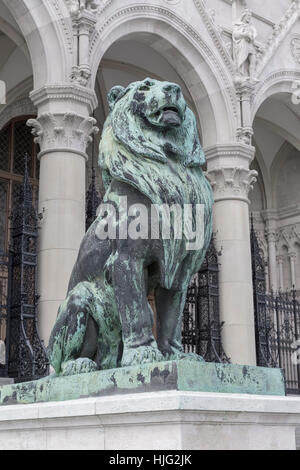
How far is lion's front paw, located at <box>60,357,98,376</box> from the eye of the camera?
10.7 feet

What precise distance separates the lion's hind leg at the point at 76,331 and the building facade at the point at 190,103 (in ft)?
23.5

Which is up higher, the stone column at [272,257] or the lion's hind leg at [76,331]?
the stone column at [272,257]

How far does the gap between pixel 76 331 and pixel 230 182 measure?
10.8 meters

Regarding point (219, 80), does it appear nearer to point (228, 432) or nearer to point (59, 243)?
point (59, 243)

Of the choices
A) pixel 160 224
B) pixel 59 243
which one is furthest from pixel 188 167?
pixel 59 243

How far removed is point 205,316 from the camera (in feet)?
44.4

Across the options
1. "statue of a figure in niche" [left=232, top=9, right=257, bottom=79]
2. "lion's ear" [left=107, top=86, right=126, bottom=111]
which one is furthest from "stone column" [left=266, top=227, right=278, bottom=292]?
"lion's ear" [left=107, top=86, right=126, bottom=111]

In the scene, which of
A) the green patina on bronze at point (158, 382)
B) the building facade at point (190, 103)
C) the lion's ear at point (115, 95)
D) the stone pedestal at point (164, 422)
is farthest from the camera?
the building facade at point (190, 103)

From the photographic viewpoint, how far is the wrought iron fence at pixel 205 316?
13133 millimetres

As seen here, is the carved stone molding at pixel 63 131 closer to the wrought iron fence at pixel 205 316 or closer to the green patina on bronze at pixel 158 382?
the wrought iron fence at pixel 205 316

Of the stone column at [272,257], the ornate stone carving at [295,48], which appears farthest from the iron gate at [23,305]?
the stone column at [272,257]

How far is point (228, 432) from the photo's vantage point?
8.94 feet
